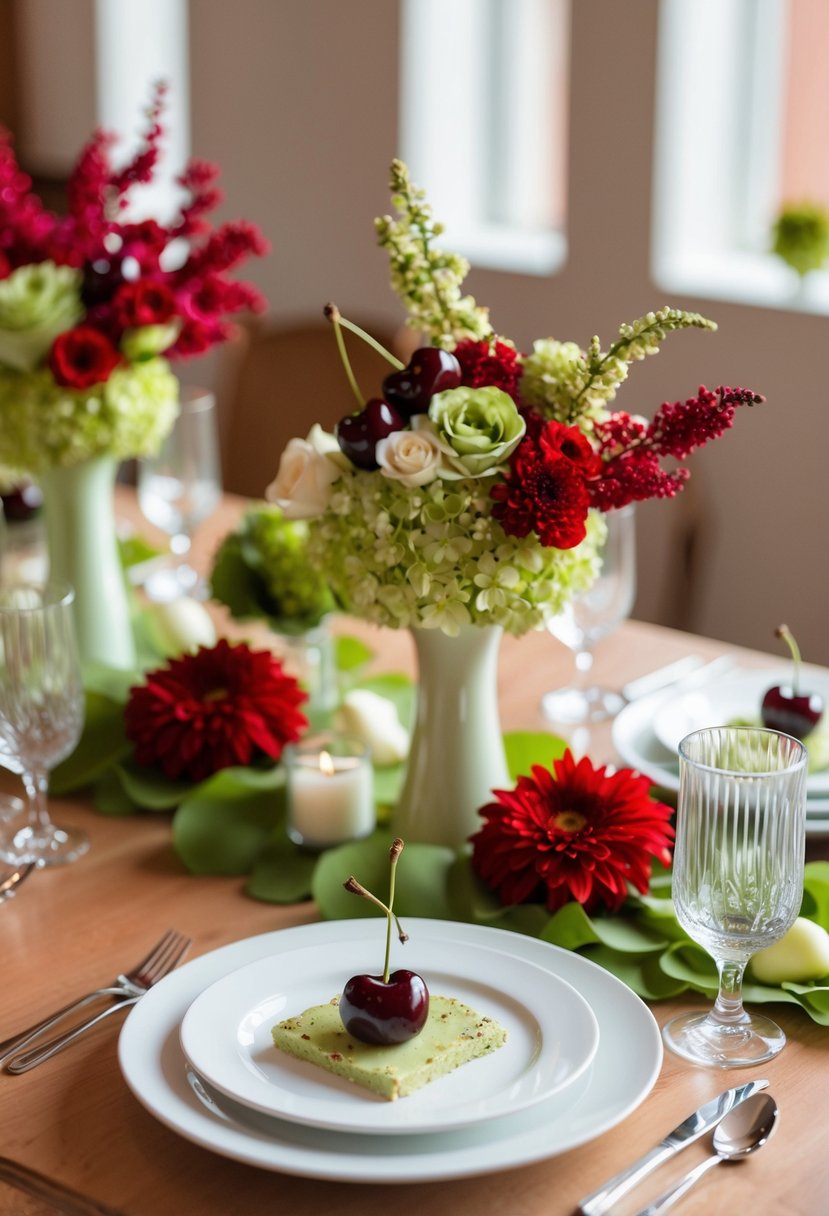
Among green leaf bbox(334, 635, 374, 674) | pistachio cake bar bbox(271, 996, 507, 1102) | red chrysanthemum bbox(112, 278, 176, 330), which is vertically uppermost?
red chrysanthemum bbox(112, 278, 176, 330)

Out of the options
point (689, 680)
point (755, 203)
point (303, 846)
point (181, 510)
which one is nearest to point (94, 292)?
point (181, 510)

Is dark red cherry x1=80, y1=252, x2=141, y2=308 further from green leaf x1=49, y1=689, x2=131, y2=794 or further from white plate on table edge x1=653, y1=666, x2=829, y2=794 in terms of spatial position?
white plate on table edge x1=653, y1=666, x2=829, y2=794

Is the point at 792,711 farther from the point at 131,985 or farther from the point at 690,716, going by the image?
the point at 131,985

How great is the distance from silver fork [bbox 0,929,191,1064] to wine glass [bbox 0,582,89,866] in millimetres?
186

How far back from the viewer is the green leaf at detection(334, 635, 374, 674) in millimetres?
1479

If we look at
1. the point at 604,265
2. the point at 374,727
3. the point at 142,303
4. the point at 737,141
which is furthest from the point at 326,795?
the point at 737,141

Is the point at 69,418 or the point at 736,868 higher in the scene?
the point at 69,418

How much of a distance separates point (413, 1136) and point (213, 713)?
1.73ft

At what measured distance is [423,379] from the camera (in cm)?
97

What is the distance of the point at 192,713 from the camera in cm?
120

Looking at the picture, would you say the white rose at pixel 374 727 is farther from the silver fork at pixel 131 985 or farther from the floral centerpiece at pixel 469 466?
the silver fork at pixel 131 985

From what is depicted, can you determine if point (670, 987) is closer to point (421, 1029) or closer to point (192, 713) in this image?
point (421, 1029)

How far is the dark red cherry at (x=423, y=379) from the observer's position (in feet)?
3.19

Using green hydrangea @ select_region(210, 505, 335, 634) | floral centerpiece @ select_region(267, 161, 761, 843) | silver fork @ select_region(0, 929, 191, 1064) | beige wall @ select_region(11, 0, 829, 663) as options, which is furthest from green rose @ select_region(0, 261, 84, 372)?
beige wall @ select_region(11, 0, 829, 663)
